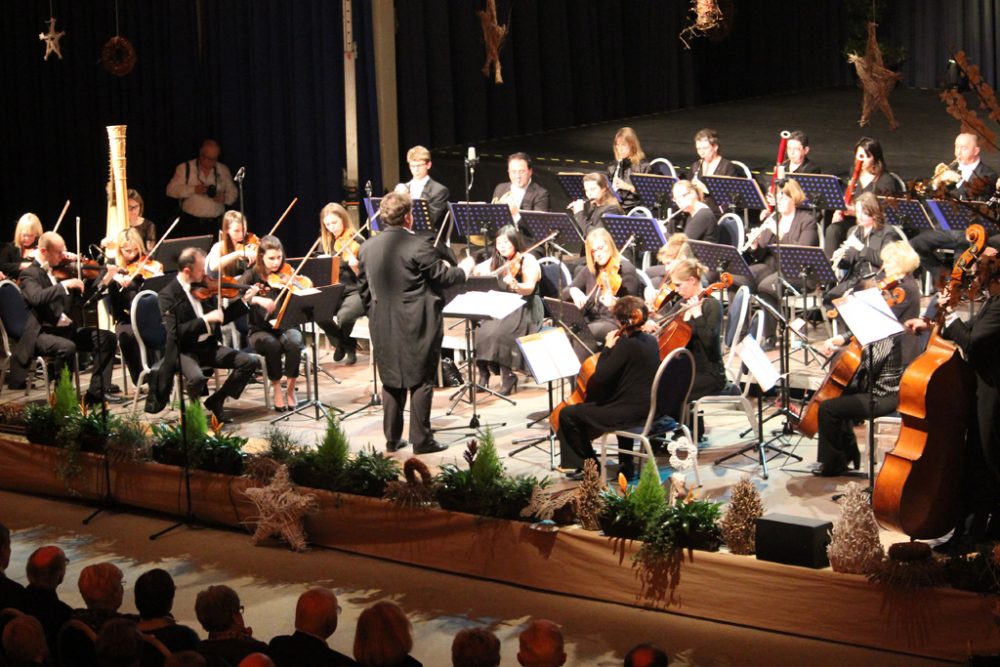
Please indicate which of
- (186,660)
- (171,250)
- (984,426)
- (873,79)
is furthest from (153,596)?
(873,79)

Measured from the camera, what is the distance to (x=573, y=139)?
1525 centimetres

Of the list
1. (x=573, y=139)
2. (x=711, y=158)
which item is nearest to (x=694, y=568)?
(x=711, y=158)

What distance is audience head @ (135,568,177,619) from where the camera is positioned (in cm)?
467

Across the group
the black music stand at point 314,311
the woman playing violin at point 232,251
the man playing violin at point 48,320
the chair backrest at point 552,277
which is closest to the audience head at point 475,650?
the black music stand at point 314,311

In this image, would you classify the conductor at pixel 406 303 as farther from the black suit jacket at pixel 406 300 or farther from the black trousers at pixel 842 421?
the black trousers at pixel 842 421

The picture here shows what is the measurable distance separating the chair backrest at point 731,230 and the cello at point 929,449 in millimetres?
4900

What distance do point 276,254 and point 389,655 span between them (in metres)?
5.89

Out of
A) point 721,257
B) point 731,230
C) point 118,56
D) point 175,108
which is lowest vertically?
point 721,257

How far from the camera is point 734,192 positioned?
432 inches

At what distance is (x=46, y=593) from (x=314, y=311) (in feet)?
15.0

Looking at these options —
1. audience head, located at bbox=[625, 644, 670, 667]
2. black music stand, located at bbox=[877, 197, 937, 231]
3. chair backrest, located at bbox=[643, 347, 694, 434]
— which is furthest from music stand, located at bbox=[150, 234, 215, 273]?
audience head, located at bbox=[625, 644, 670, 667]

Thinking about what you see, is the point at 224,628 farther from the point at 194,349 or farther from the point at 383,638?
the point at 194,349

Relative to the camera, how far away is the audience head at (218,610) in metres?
4.58

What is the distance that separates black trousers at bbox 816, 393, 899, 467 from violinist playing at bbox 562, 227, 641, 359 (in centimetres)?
183
